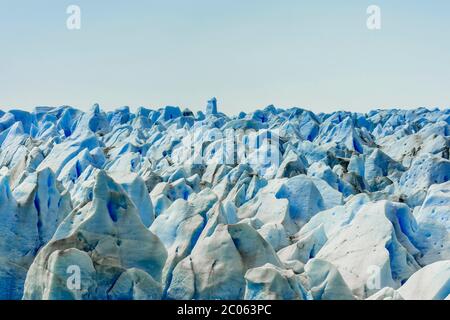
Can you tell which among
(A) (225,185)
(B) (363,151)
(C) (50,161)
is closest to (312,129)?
(B) (363,151)

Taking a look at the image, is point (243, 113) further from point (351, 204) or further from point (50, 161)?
point (351, 204)

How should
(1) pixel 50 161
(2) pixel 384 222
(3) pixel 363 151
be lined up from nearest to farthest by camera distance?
(2) pixel 384 222, (1) pixel 50 161, (3) pixel 363 151

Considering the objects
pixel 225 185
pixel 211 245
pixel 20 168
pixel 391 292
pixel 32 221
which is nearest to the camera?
pixel 391 292

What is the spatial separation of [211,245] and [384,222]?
165 inches

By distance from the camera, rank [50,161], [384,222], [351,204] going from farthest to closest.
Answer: [50,161] → [351,204] → [384,222]

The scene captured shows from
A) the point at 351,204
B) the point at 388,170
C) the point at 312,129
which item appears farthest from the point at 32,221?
the point at 312,129

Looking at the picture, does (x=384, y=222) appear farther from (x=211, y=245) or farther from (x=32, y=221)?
(x=32, y=221)

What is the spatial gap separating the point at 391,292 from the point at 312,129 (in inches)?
1519

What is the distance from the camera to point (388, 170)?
96.1 ft
